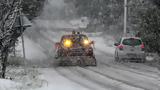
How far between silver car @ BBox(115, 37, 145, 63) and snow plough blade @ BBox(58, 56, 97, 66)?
2.59m

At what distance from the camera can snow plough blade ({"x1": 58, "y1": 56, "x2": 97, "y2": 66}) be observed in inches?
965

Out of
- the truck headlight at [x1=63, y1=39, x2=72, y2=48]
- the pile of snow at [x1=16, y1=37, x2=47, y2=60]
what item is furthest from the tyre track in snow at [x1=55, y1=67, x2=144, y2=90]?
the pile of snow at [x1=16, y1=37, x2=47, y2=60]

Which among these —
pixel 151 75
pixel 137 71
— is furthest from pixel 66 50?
pixel 151 75

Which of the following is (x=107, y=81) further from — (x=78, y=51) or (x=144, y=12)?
(x=144, y=12)

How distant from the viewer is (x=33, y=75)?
16859 mm

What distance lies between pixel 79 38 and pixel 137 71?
5.73 metres

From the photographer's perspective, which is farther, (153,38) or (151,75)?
(153,38)

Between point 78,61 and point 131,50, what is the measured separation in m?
3.44

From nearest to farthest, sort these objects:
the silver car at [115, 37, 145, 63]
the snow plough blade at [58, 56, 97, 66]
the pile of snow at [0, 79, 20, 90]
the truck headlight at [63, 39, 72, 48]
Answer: the pile of snow at [0, 79, 20, 90]
the snow plough blade at [58, 56, 97, 66]
the truck headlight at [63, 39, 72, 48]
the silver car at [115, 37, 145, 63]

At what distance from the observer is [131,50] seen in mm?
26078

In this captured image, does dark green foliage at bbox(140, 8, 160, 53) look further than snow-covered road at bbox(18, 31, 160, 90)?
Yes

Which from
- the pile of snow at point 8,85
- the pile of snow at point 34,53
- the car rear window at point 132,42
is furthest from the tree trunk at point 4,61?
the pile of snow at point 34,53

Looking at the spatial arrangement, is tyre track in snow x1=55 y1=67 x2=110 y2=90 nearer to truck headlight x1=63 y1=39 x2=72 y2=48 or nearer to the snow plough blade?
the snow plough blade

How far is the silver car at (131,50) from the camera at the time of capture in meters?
26.1
